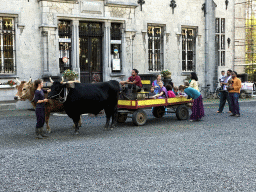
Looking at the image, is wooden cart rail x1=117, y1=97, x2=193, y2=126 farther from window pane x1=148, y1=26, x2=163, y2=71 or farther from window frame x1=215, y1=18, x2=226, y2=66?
window frame x1=215, y1=18, x2=226, y2=66

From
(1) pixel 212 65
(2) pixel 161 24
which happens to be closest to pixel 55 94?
(2) pixel 161 24

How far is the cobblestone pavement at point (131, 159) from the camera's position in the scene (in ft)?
15.3

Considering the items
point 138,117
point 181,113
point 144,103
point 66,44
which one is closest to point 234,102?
point 181,113

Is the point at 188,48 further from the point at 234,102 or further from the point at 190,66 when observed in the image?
the point at 234,102

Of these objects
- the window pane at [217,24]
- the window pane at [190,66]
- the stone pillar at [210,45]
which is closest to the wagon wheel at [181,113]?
the window pane at [190,66]

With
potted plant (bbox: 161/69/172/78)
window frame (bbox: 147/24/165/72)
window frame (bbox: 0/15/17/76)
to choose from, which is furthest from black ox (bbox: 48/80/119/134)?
window frame (bbox: 147/24/165/72)

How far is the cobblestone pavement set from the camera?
4664mm

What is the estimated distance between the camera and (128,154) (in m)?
6.39

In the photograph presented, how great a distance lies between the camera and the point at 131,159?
5.99m

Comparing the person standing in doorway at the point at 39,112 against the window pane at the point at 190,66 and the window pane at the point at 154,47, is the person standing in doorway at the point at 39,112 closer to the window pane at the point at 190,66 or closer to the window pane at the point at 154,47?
the window pane at the point at 154,47

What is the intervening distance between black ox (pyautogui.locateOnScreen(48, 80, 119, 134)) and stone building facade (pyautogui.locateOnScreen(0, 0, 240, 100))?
7131 millimetres

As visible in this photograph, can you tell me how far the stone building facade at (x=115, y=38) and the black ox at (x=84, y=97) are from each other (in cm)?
713

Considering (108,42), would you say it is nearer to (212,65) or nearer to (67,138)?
(212,65)

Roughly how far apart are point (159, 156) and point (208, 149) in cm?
117
